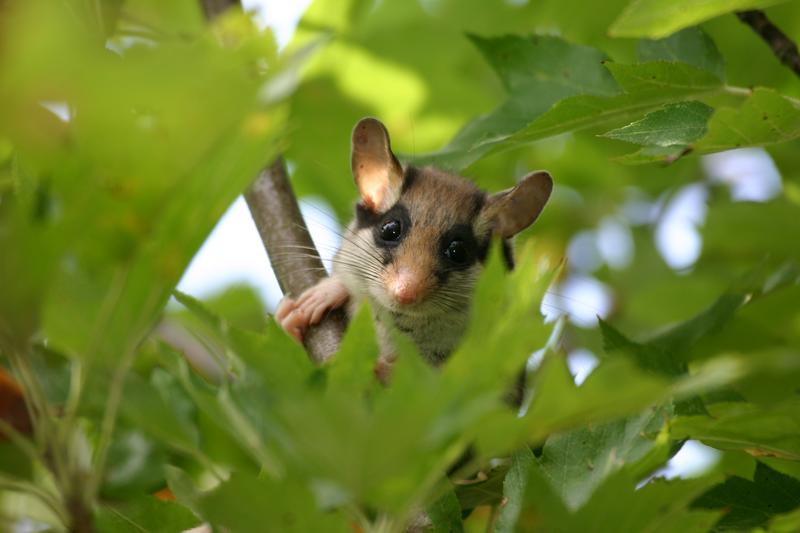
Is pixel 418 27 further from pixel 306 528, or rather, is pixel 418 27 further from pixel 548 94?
pixel 306 528

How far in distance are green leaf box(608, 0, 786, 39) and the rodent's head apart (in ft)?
4.98

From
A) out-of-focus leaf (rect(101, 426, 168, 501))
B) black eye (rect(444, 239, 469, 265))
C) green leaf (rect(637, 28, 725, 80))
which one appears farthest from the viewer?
black eye (rect(444, 239, 469, 265))

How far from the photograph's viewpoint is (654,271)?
511 cm

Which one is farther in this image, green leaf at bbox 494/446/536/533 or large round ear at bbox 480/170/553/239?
large round ear at bbox 480/170/553/239

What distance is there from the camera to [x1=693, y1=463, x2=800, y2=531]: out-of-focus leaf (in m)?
2.30

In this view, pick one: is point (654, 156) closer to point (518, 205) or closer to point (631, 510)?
point (631, 510)

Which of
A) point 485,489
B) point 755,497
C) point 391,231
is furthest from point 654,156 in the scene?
point 391,231

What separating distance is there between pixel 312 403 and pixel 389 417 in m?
0.11

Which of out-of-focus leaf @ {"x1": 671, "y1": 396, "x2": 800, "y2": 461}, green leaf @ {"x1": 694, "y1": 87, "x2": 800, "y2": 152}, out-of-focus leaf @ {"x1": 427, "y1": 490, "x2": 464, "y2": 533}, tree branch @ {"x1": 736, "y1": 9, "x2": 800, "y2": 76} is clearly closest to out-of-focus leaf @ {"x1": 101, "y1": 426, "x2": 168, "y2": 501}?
out-of-focus leaf @ {"x1": 427, "y1": 490, "x2": 464, "y2": 533}

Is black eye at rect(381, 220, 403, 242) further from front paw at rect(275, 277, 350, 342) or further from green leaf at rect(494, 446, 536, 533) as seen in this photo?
green leaf at rect(494, 446, 536, 533)

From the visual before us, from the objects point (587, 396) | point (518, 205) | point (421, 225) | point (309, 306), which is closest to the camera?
point (587, 396)

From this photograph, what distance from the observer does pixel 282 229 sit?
3379 mm

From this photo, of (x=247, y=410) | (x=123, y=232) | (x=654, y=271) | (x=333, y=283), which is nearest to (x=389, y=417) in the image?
(x=247, y=410)

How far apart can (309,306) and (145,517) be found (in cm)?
137
